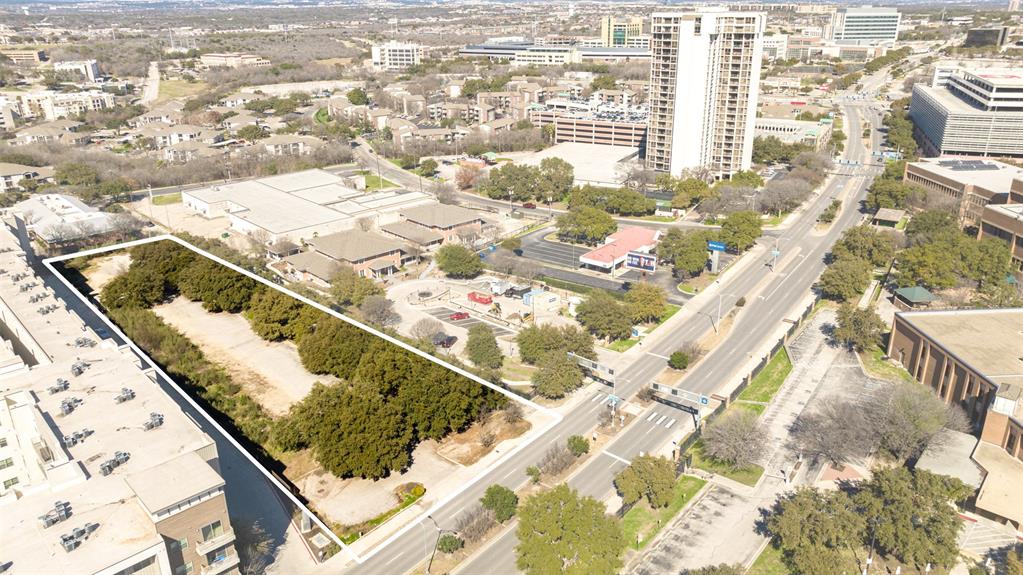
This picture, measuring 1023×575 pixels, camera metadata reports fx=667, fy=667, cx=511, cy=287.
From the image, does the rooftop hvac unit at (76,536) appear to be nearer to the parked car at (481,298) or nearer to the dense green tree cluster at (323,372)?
the dense green tree cluster at (323,372)

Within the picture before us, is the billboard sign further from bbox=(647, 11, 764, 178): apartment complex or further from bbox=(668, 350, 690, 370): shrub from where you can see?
bbox=(647, 11, 764, 178): apartment complex

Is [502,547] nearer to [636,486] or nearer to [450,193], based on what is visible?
[636,486]

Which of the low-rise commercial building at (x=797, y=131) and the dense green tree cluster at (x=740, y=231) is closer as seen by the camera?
the dense green tree cluster at (x=740, y=231)

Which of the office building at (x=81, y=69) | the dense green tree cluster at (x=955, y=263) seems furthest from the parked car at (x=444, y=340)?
the office building at (x=81, y=69)

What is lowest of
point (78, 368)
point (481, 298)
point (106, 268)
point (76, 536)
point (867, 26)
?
point (481, 298)

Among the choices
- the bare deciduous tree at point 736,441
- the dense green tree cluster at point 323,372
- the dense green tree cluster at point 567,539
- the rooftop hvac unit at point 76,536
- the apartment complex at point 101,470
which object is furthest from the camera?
the bare deciduous tree at point 736,441

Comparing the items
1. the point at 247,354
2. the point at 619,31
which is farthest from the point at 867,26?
the point at 247,354

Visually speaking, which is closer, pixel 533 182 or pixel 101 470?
pixel 101 470

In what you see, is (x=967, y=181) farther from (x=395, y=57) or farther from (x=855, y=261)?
(x=395, y=57)
